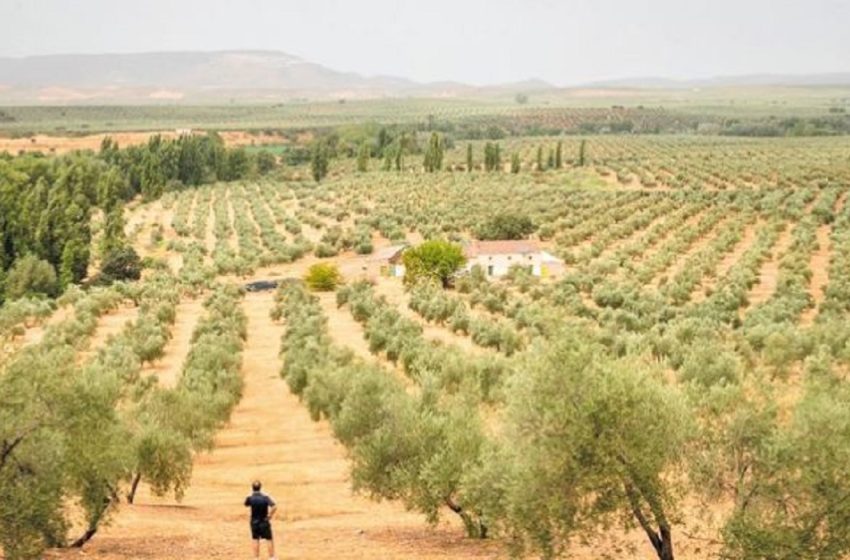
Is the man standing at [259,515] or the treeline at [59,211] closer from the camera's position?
the man standing at [259,515]

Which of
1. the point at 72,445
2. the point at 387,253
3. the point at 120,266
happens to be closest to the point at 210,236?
the point at 120,266

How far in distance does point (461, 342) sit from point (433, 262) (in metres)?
20.2

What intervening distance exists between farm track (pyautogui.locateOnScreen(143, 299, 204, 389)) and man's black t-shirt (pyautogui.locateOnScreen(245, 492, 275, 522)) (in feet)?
73.5

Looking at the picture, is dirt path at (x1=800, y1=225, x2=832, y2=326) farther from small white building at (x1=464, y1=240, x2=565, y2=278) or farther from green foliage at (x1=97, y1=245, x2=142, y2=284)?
green foliage at (x1=97, y1=245, x2=142, y2=284)

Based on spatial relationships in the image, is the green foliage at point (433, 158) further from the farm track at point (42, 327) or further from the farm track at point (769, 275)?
the farm track at point (42, 327)

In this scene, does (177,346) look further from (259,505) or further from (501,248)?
(259,505)

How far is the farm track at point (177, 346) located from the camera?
167 feet

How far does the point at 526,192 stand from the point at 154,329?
73482mm

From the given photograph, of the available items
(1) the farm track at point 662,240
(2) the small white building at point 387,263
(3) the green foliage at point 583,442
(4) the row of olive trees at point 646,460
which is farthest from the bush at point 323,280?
(3) the green foliage at point 583,442

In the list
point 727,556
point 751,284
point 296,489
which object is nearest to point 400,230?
point 751,284

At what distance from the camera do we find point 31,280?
263 ft

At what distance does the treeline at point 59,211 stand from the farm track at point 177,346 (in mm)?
15058

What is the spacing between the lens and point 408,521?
28531 mm

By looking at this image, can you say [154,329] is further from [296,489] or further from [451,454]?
[451,454]
